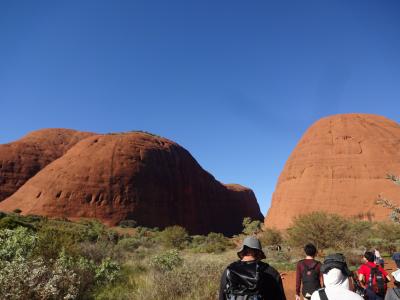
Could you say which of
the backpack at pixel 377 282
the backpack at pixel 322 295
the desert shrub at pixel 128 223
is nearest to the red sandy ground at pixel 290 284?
the backpack at pixel 377 282

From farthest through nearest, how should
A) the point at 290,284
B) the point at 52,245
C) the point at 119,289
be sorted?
the point at 290,284, the point at 52,245, the point at 119,289

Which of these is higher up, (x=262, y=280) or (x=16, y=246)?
(x=262, y=280)

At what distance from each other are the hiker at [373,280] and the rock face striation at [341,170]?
133 feet

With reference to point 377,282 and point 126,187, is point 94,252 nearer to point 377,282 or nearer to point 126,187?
point 377,282

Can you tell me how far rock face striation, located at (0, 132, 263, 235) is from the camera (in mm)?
50062

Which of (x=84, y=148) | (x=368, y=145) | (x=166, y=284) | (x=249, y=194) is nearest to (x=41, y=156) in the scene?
(x=84, y=148)

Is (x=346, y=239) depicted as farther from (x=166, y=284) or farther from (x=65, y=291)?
(x=65, y=291)

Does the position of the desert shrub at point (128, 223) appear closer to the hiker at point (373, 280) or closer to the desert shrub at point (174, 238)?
the desert shrub at point (174, 238)

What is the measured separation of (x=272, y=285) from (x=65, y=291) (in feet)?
16.9

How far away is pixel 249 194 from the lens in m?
82.9

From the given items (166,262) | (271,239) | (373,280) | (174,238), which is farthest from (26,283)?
(174,238)

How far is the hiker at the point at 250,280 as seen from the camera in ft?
9.21

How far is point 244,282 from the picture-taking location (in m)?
2.83

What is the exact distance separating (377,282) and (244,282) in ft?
11.3
